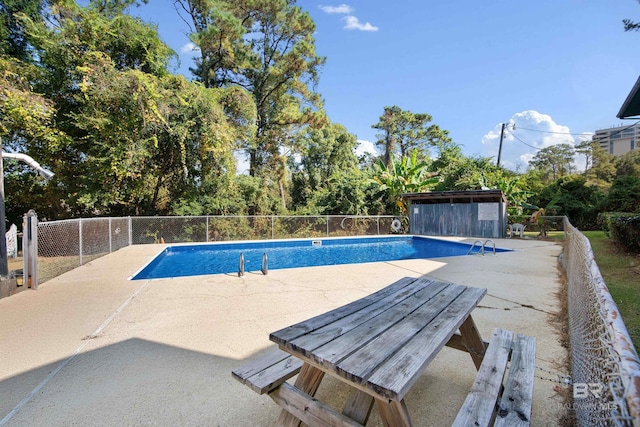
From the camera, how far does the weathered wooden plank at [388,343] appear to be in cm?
120

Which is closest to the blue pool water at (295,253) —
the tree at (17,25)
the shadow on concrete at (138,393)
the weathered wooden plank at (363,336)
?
the shadow on concrete at (138,393)

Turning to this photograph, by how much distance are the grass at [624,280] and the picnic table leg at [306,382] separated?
9.77 feet

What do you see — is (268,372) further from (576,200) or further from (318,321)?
(576,200)

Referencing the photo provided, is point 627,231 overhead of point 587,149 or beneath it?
beneath

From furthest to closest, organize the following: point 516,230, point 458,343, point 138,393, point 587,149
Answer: point 587,149 → point 516,230 → point 458,343 → point 138,393

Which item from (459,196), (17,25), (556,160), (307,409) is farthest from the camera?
(556,160)

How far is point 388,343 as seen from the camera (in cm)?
145

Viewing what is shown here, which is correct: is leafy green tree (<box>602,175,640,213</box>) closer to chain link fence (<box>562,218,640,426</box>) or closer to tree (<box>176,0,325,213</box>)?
tree (<box>176,0,325,213</box>)

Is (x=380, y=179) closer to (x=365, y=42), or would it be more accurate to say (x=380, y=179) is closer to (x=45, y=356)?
(x=365, y=42)

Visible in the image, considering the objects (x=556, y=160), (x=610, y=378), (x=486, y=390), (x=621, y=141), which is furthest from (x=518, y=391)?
(x=621, y=141)

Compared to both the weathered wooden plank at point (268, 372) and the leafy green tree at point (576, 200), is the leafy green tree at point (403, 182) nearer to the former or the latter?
the leafy green tree at point (576, 200)

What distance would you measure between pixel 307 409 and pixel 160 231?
12307 mm

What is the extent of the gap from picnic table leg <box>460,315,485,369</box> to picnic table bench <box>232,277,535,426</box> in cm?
22

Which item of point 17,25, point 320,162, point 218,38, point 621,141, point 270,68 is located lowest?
point 320,162
